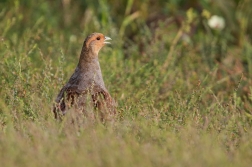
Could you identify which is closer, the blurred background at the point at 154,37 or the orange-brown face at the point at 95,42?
the orange-brown face at the point at 95,42

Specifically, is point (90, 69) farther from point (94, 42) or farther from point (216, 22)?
point (216, 22)

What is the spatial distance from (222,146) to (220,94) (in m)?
2.90

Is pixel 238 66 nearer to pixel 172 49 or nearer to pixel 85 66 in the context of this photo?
pixel 172 49

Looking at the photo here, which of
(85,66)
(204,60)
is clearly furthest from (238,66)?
(85,66)

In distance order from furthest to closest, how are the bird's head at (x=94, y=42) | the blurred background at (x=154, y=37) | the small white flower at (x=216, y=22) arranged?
1. the small white flower at (x=216, y=22)
2. the blurred background at (x=154, y=37)
3. the bird's head at (x=94, y=42)

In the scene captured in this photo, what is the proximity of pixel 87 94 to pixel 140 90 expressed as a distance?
6.73ft

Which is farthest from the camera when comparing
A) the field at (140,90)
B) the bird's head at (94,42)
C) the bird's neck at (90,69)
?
the bird's head at (94,42)

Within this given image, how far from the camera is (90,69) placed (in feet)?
22.8

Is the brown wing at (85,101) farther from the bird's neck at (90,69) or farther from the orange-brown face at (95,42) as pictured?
the orange-brown face at (95,42)

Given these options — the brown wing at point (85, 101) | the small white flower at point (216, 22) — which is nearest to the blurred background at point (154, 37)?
the small white flower at point (216, 22)

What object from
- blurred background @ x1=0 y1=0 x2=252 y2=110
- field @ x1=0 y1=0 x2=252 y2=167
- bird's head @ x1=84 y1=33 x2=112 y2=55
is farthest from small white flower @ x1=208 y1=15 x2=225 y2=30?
bird's head @ x1=84 y1=33 x2=112 y2=55

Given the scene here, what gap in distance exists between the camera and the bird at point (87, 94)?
236 inches

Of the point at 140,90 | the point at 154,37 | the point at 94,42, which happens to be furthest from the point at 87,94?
the point at 154,37

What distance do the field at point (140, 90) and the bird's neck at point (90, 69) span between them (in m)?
0.31
